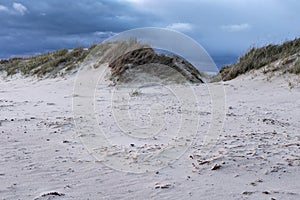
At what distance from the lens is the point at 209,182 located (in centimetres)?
294

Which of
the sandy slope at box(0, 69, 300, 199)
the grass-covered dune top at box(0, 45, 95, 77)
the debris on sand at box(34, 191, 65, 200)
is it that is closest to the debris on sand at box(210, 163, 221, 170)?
the sandy slope at box(0, 69, 300, 199)

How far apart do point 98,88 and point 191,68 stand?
11.2 feet

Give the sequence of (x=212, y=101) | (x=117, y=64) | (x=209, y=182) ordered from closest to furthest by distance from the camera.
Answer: (x=209, y=182), (x=212, y=101), (x=117, y=64)

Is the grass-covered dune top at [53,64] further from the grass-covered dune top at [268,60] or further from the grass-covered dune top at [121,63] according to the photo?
the grass-covered dune top at [268,60]

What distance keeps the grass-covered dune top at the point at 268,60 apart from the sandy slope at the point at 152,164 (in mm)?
4051

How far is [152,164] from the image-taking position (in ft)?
11.0

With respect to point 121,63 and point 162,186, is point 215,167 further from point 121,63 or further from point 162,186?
point 121,63

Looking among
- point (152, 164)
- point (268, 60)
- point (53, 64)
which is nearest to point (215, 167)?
point (152, 164)

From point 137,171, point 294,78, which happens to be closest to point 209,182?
point 137,171

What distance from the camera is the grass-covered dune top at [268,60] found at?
32.4 feet

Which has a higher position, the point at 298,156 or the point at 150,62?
the point at 150,62

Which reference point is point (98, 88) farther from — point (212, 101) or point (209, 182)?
point (209, 182)

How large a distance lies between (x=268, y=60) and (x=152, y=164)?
8134 mm

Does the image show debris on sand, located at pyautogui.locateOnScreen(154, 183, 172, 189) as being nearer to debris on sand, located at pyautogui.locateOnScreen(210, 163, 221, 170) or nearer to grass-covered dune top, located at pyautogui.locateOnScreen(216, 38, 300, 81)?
debris on sand, located at pyautogui.locateOnScreen(210, 163, 221, 170)
